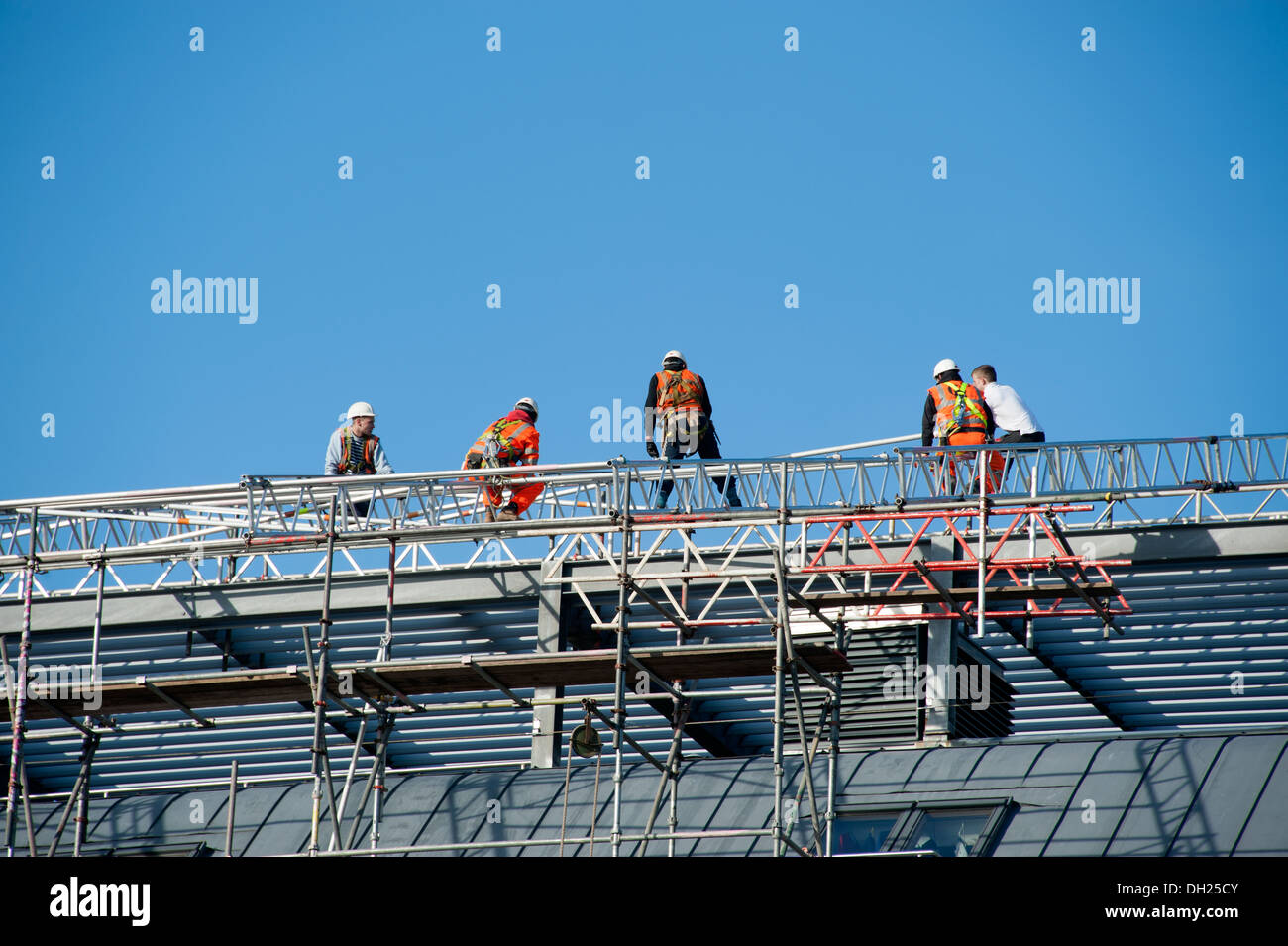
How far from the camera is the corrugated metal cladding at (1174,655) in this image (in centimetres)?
2328

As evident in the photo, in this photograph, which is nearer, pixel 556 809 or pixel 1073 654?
pixel 556 809

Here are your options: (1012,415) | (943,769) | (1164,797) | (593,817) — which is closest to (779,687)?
(593,817)

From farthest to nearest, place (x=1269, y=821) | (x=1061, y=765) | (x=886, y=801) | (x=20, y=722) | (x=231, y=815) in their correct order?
(x=20, y=722) → (x=231, y=815) → (x=886, y=801) → (x=1061, y=765) → (x=1269, y=821)

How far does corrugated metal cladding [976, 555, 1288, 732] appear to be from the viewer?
23.3 m

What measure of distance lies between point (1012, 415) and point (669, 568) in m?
4.55

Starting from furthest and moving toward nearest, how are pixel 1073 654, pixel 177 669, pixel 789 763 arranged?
pixel 177 669 → pixel 1073 654 → pixel 789 763

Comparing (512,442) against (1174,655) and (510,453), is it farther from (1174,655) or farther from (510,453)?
(1174,655)

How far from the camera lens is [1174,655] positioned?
980 inches

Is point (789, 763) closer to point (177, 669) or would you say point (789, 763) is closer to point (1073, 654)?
point (1073, 654)

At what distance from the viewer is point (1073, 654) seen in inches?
981

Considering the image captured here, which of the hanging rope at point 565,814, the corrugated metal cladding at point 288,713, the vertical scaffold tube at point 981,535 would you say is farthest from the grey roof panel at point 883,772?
the corrugated metal cladding at point 288,713
